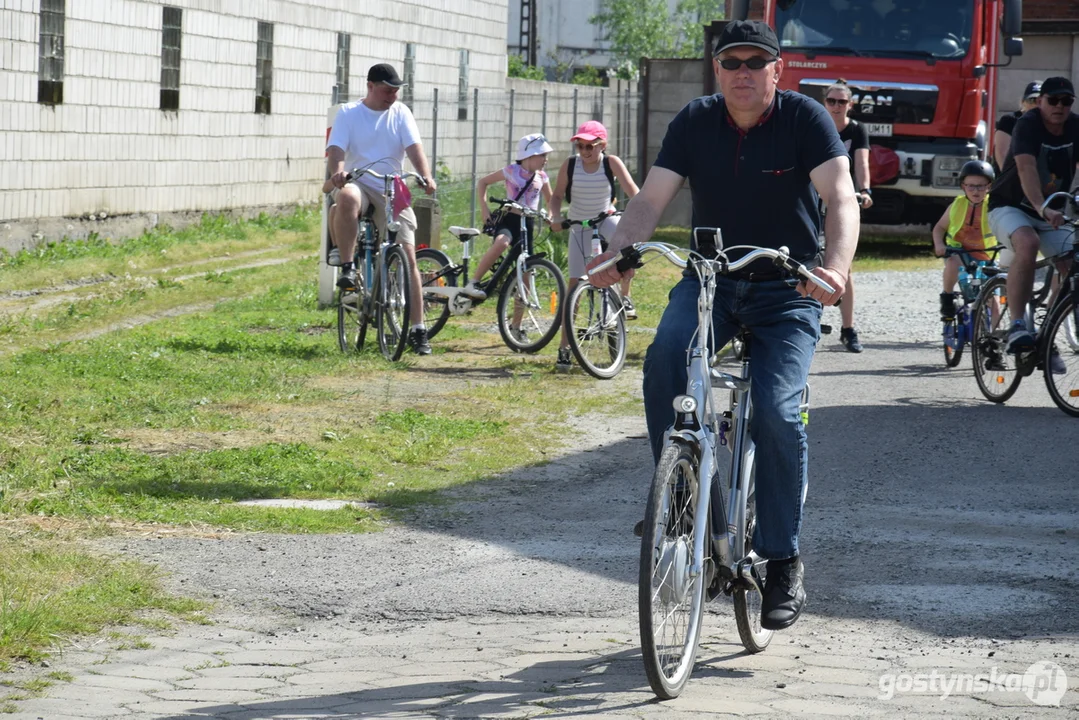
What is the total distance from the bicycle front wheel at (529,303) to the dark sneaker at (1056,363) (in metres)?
3.75

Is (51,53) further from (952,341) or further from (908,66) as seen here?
(952,341)

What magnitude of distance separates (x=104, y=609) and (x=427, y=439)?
11.0 ft

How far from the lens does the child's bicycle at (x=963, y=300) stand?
11.2 meters

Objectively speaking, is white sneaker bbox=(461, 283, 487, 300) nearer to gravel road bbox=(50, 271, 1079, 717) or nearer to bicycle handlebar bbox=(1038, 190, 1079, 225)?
gravel road bbox=(50, 271, 1079, 717)

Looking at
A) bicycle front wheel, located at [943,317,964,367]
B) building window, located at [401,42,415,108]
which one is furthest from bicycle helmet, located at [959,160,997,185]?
building window, located at [401,42,415,108]

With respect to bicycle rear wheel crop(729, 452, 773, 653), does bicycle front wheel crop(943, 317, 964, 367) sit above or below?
above

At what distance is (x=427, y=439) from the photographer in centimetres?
841

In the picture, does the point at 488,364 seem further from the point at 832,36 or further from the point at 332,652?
the point at 832,36

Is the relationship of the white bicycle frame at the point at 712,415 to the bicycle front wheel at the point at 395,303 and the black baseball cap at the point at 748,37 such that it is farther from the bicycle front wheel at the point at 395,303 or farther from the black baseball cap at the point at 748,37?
the bicycle front wheel at the point at 395,303

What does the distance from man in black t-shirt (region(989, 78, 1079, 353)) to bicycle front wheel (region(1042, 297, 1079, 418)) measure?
0.17m

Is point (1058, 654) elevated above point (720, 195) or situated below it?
below

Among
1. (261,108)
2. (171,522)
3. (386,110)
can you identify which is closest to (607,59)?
(261,108)

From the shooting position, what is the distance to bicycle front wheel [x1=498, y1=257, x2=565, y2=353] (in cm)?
1188

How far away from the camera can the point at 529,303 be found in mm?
11914
